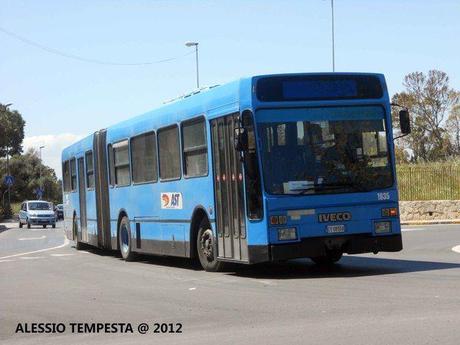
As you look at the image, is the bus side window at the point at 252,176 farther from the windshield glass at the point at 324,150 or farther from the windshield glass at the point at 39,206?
the windshield glass at the point at 39,206

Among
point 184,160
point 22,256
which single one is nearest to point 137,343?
point 184,160

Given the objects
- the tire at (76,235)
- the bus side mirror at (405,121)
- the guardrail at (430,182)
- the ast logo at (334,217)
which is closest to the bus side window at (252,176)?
the ast logo at (334,217)

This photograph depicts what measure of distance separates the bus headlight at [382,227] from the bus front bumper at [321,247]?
0.10 meters

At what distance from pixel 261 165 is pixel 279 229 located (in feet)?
3.31

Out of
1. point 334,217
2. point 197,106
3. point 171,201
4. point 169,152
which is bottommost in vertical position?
point 334,217

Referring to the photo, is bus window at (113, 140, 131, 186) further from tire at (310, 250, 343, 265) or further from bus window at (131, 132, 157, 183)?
tire at (310, 250, 343, 265)

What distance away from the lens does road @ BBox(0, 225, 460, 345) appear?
8344 mm

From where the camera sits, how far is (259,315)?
9609 millimetres

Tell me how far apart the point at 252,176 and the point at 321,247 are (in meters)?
1.55

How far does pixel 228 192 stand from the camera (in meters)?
13.7

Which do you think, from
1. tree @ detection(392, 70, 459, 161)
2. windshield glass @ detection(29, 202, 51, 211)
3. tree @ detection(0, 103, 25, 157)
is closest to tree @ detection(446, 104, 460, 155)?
tree @ detection(392, 70, 459, 161)

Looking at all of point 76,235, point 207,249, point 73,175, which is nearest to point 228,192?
point 207,249

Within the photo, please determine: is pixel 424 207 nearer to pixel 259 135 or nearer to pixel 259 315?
pixel 259 135

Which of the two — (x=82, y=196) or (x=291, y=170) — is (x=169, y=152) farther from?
(x=82, y=196)
